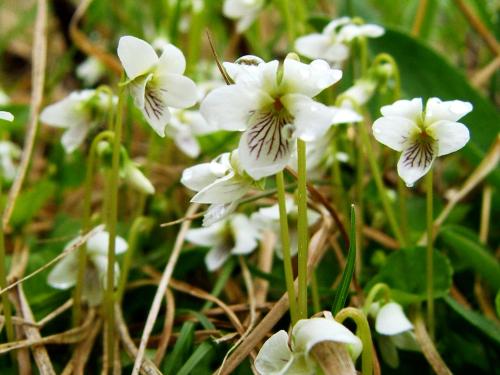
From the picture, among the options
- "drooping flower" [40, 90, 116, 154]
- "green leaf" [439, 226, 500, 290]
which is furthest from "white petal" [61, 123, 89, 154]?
"green leaf" [439, 226, 500, 290]

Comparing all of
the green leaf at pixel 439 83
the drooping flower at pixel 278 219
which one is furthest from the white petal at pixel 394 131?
the green leaf at pixel 439 83

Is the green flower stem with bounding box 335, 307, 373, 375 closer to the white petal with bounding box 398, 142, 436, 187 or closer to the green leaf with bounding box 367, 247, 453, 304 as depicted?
the white petal with bounding box 398, 142, 436, 187

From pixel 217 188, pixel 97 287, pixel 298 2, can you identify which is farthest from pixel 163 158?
pixel 217 188

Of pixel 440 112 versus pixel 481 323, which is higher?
pixel 440 112

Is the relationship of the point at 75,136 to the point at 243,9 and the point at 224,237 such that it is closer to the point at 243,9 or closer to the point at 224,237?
the point at 224,237

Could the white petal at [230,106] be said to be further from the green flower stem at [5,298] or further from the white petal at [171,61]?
the green flower stem at [5,298]

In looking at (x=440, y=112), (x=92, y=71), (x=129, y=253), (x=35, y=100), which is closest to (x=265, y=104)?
(x=440, y=112)

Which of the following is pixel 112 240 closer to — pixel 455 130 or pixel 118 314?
pixel 118 314
